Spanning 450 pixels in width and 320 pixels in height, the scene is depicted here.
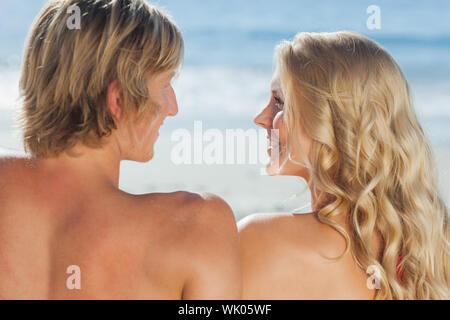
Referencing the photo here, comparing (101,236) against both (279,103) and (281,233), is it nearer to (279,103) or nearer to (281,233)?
(281,233)

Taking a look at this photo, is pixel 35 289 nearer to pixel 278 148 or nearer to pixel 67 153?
pixel 67 153

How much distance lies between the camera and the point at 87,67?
1.56 metres

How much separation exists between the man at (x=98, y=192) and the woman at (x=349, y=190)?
0.82 feet

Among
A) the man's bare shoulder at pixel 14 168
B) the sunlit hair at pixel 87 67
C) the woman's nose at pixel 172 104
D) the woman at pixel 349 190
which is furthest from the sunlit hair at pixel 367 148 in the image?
the man's bare shoulder at pixel 14 168

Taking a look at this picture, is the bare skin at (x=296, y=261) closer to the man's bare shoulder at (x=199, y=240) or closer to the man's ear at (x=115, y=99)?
the man's bare shoulder at (x=199, y=240)

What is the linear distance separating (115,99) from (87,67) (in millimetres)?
118

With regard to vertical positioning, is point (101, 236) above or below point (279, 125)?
below

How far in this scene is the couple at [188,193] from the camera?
1477 millimetres

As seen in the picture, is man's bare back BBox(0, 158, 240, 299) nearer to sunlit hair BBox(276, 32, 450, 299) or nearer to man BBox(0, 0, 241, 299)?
man BBox(0, 0, 241, 299)

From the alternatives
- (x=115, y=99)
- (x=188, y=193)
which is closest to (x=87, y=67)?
(x=115, y=99)

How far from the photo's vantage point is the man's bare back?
146 centimetres

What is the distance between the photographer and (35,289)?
58.9 inches

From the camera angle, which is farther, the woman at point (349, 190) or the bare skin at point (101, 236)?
the woman at point (349, 190)

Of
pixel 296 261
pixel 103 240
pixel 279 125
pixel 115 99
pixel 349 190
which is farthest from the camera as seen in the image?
pixel 279 125
